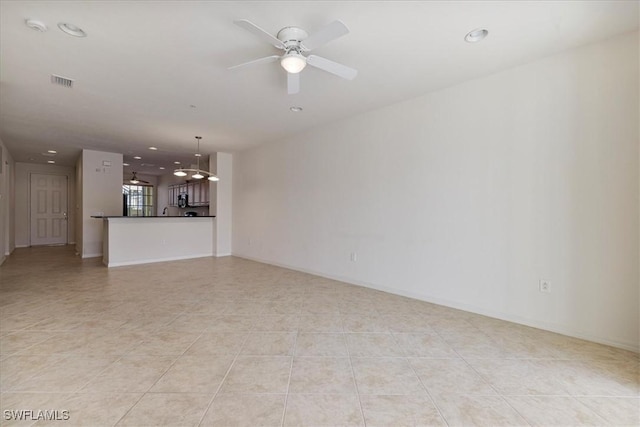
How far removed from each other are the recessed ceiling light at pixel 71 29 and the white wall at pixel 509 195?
10.8 ft

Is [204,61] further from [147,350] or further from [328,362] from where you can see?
[328,362]

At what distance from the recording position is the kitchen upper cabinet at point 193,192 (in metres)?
9.06

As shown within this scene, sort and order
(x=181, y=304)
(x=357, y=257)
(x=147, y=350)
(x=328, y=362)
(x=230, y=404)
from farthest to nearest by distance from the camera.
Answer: (x=357, y=257)
(x=181, y=304)
(x=147, y=350)
(x=328, y=362)
(x=230, y=404)

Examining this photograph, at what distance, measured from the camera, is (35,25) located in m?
2.27

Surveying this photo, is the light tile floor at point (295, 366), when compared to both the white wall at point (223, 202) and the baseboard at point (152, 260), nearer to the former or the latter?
the baseboard at point (152, 260)

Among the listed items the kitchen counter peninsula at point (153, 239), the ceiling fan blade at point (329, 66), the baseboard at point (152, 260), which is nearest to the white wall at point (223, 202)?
the kitchen counter peninsula at point (153, 239)

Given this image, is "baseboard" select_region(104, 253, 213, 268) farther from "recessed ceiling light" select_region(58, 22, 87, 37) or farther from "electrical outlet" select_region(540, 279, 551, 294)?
"electrical outlet" select_region(540, 279, 551, 294)

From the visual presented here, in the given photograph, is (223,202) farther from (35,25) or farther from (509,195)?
(509,195)

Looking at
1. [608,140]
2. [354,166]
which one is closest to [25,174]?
[354,166]

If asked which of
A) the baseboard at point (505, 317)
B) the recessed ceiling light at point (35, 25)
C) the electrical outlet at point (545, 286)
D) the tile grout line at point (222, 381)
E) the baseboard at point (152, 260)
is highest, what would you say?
the recessed ceiling light at point (35, 25)

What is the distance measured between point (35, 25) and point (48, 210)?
9451 mm

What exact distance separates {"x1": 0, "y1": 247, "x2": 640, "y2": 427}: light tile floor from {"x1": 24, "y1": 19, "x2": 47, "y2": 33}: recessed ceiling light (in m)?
2.60

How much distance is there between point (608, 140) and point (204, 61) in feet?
12.4

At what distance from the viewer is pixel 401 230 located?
3.94 m
